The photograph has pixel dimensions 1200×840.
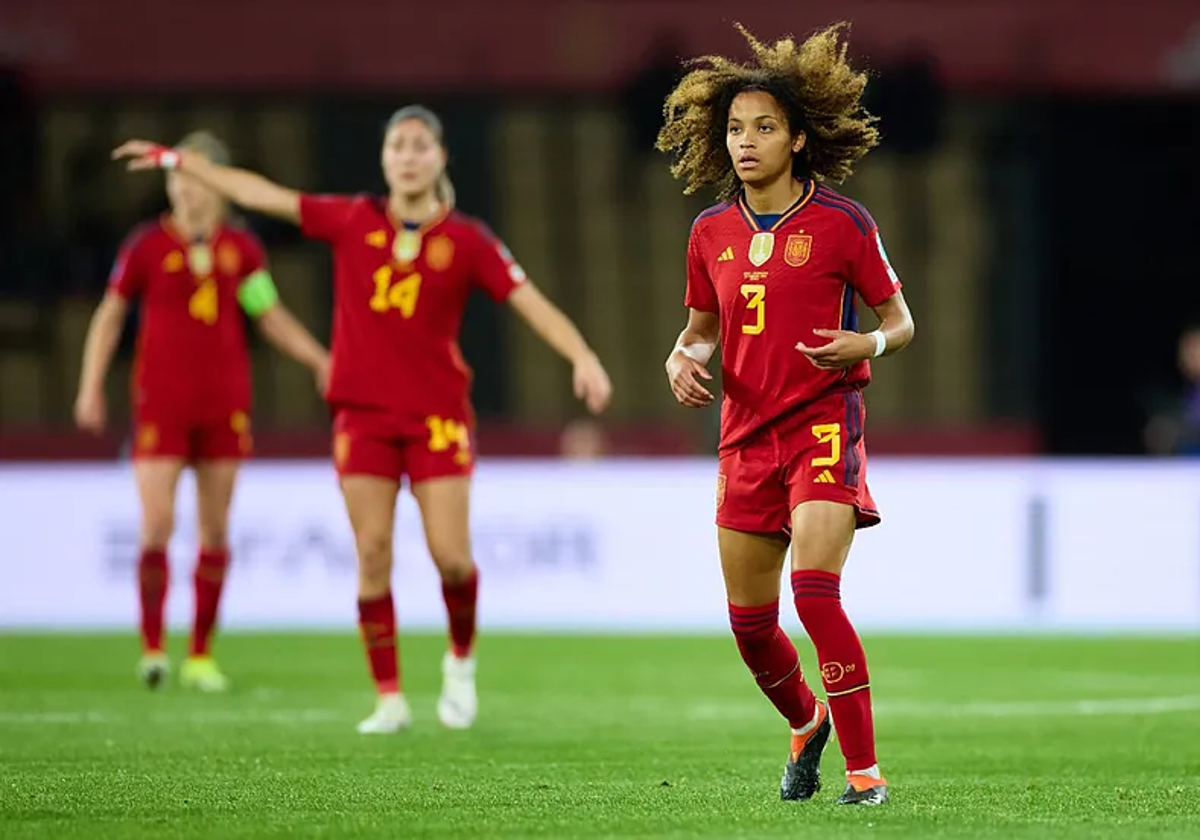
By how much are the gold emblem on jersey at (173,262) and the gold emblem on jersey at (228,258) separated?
18cm

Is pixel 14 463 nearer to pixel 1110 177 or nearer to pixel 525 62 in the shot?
pixel 525 62

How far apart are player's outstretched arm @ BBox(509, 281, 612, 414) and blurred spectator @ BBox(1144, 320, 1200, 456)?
10332 millimetres

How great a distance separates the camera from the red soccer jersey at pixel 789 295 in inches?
269

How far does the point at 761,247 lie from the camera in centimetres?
693

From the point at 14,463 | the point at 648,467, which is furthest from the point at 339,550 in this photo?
the point at 14,463

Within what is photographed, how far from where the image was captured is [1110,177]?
79.6ft

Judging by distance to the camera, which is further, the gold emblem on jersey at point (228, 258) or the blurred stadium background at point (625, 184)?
the blurred stadium background at point (625, 184)

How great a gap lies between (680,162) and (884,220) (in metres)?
16.0

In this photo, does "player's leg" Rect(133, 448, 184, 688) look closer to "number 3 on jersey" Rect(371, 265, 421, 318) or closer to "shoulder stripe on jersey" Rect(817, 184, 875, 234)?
"number 3 on jersey" Rect(371, 265, 421, 318)

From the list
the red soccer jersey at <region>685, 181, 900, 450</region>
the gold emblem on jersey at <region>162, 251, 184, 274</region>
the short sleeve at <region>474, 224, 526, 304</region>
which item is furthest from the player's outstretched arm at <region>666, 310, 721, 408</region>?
the gold emblem on jersey at <region>162, 251, 184, 274</region>

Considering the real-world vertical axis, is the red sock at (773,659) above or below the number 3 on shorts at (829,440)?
below

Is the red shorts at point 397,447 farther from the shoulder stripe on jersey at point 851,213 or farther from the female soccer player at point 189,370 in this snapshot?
the shoulder stripe on jersey at point 851,213

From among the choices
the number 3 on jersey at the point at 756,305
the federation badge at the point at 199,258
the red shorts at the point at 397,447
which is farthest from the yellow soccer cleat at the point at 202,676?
the number 3 on jersey at the point at 756,305

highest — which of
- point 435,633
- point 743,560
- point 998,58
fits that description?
point 998,58
